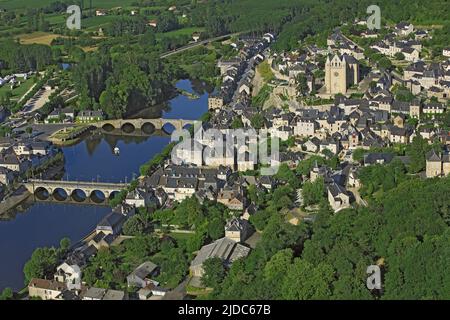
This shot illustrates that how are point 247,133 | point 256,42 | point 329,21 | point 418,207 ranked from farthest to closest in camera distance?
point 256,42
point 329,21
point 247,133
point 418,207

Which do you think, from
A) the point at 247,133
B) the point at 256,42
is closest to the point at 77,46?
the point at 256,42

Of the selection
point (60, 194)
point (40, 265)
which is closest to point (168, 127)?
point (60, 194)

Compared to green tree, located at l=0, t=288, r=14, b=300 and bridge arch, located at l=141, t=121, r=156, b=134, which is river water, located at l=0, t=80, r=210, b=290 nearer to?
bridge arch, located at l=141, t=121, r=156, b=134

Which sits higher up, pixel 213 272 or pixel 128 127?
pixel 213 272

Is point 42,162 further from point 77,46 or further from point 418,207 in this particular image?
point 77,46

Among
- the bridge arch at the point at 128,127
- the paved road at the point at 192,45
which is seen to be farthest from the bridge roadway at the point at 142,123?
the paved road at the point at 192,45

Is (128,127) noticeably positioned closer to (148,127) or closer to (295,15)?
(148,127)

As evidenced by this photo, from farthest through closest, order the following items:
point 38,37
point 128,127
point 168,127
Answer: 1. point 38,37
2. point 128,127
3. point 168,127
